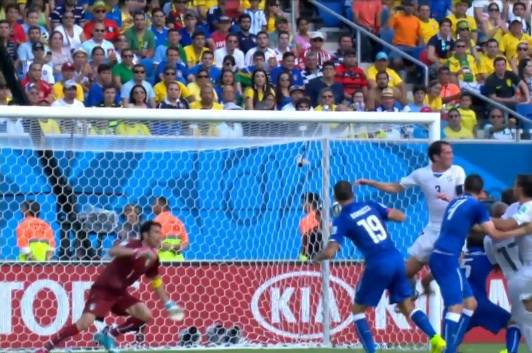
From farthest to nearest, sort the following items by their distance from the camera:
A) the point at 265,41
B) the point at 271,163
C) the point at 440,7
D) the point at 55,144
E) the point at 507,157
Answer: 1. the point at 440,7
2. the point at 265,41
3. the point at 507,157
4. the point at 271,163
5. the point at 55,144

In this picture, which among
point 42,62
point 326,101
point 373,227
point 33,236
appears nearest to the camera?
point 373,227

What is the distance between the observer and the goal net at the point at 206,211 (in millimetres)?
16984

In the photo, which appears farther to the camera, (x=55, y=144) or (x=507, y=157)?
(x=507, y=157)

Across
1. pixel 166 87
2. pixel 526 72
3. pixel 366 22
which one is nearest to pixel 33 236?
pixel 166 87

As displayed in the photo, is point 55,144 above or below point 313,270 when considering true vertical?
above

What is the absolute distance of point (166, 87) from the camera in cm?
2089

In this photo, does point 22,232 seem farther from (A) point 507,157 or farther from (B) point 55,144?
(A) point 507,157

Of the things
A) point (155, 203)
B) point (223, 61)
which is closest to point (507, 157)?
point (223, 61)

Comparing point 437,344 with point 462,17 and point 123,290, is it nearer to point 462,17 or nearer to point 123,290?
point 123,290

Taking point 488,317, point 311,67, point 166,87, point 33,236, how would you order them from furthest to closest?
point 311,67 → point 166,87 → point 33,236 → point 488,317

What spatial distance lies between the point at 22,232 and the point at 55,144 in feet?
3.27

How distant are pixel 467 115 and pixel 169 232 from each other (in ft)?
19.5

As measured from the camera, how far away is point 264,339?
17688 mm

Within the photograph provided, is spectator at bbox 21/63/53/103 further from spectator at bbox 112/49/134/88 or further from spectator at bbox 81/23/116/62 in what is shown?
spectator at bbox 81/23/116/62
